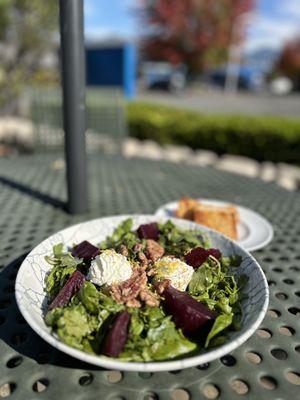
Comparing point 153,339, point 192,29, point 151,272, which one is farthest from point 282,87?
point 153,339

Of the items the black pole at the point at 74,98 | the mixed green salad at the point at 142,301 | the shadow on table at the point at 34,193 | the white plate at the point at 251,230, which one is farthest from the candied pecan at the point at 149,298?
the shadow on table at the point at 34,193

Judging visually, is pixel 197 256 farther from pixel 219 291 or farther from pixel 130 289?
pixel 130 289

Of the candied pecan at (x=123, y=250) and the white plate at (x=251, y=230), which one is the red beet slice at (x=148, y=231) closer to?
the candied pecan at (x=123, y=250)

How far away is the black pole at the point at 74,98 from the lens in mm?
1840

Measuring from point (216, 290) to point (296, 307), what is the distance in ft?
1.28

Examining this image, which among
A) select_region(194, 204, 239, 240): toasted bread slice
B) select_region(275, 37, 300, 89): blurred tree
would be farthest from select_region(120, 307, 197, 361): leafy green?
select_region(275, 37, 300, 89): blurred tree

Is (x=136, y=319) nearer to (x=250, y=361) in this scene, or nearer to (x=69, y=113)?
(x=250, y=361)

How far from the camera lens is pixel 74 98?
1.98 m

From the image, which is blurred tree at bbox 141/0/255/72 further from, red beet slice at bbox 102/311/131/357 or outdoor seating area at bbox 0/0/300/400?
red beet slice at bbox 102/311/131/357

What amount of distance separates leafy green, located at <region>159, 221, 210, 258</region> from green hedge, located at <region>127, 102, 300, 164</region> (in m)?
5.81

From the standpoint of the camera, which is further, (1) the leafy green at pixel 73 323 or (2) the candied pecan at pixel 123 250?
(2) the candied pecan at pixel 123 250

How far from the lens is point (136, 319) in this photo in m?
0.98

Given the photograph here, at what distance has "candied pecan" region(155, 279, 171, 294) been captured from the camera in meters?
1.08

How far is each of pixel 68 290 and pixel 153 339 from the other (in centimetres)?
30
